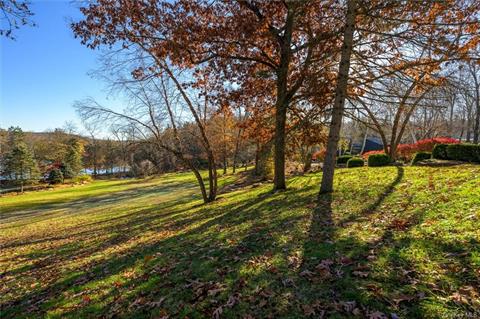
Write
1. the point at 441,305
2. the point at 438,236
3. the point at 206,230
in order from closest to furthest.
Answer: the point at 441,305 < the point at 438,236 < the point at 206,230

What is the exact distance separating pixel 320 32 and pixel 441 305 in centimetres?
774

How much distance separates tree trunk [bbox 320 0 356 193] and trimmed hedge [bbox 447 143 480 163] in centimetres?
642

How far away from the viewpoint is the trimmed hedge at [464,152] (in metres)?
10.0

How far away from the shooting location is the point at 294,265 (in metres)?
3.61

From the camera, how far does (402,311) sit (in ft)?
7.88

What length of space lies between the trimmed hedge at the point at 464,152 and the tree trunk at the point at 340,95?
6.42 metres

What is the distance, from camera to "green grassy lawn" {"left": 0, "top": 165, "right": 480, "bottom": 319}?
271 cm

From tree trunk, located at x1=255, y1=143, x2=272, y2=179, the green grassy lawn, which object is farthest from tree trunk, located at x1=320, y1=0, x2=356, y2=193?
tree trunk, located at x1=255, y1=143, x2=272, y2=179

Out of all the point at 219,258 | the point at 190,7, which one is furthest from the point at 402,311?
the point at 190,7

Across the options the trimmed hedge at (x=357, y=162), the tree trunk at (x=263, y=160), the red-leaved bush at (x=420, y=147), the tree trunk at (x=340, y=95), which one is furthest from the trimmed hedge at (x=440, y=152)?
the tree trunk at (x=263, y=160)

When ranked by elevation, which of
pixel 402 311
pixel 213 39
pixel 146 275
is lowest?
pixel 146 275

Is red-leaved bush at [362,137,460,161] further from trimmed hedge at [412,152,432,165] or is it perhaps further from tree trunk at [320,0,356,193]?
tree trunk at [320,0,356,193]

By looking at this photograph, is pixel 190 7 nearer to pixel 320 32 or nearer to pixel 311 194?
pixel 320 32

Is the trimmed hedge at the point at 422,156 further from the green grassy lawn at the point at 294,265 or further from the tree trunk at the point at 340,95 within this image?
the tree trunk at the point at 340,95
